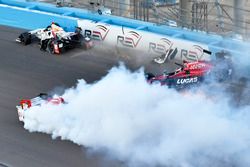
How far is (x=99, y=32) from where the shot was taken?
1780 centimetres

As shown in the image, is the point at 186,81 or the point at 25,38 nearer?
the point at 186,81

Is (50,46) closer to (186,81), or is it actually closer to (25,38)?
(25,38)

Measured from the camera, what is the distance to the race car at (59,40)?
682 inches

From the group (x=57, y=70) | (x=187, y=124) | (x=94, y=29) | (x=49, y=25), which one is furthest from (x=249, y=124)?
(x=49, y=25)

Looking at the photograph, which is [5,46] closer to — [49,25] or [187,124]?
[49,25]

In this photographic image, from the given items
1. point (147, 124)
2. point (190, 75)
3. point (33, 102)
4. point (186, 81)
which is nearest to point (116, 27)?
point (190, 75)

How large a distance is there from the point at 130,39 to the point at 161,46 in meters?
1.14

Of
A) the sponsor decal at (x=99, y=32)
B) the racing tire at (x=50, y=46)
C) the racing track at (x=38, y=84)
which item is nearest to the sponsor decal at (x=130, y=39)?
the racing track at (x=38, y=84)

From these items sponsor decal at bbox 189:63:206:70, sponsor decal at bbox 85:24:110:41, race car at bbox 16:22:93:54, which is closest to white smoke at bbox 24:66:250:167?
sponsor decal at bbox 189:63:206:70

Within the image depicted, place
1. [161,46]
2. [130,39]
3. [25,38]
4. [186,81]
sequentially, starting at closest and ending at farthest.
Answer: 1. [186,81]
2. [161,46]
3. [130,39]
4. [25,38]

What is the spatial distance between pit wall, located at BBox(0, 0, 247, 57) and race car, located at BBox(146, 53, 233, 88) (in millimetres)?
1819

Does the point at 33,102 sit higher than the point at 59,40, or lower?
lower

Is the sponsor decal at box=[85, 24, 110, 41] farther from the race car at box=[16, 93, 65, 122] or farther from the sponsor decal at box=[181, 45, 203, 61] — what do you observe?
the race car at box=[16, 93, 65, 122]

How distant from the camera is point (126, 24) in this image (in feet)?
60.3
